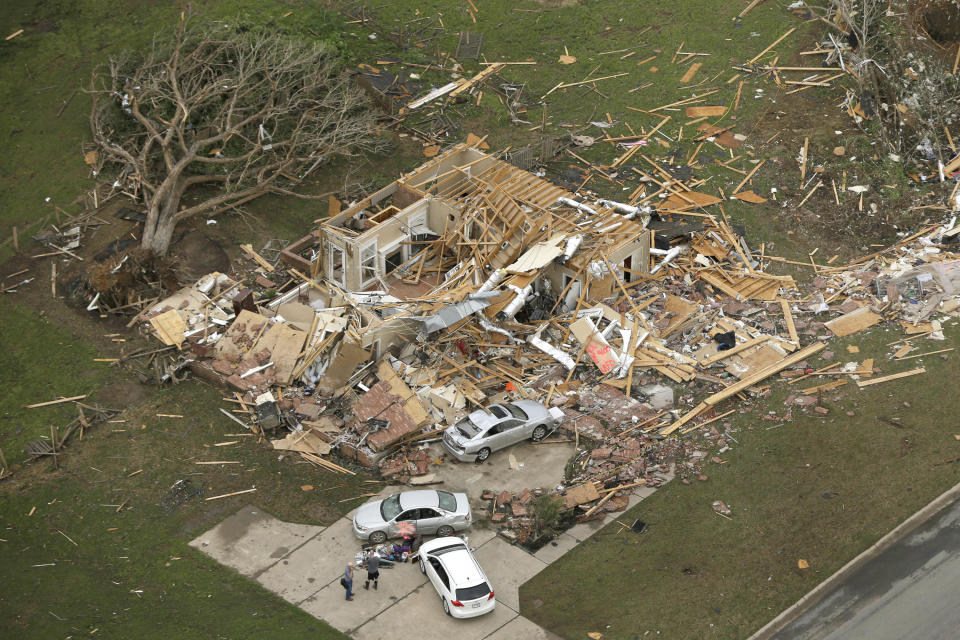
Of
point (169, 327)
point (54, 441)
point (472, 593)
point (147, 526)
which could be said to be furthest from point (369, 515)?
point (169, 327)

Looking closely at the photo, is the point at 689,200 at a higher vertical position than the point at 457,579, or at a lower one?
higher

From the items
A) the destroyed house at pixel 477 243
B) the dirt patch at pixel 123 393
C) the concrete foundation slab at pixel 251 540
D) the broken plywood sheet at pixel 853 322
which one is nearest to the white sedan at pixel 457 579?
the concrete foundation slab at pixel 251 540

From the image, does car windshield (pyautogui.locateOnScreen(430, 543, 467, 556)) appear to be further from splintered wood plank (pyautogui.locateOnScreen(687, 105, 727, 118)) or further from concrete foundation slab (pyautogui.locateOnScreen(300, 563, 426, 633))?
splintered wood plank (pyautogui.locateOnScreen(687, 105, 727, 118))

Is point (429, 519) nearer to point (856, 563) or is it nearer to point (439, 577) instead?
point (439, 577)

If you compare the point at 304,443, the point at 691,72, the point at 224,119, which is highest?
the point at 691,72

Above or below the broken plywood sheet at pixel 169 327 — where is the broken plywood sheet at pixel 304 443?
below

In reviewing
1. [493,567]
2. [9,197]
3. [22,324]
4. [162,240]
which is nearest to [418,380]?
[493,567]

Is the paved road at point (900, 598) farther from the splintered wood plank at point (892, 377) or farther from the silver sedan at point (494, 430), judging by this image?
the silver sedan at point (494, 430)

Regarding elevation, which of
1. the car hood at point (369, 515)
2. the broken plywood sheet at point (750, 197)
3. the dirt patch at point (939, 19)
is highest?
the dirt patch at point (939, 19)
